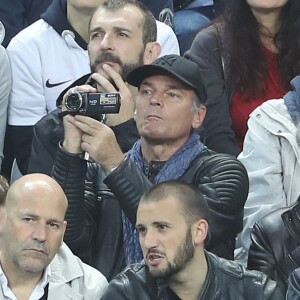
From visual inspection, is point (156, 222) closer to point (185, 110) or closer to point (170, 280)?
point (170, 280)

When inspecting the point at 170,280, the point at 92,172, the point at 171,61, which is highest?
the point at 171,61

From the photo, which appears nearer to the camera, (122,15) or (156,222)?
(156,222)

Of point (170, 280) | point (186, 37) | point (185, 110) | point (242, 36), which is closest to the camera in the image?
point (170, 280)

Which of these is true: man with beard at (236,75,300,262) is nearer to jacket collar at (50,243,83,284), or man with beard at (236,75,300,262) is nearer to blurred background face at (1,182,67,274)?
jacket collar at (50,243,83,284)

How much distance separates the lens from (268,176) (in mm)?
6051

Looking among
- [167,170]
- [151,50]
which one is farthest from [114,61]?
[167,170]

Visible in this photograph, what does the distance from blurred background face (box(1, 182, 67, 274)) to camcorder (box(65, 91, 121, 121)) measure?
0.46 m

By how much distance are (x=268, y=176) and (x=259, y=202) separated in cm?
13

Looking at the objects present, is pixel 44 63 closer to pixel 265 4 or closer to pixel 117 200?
pixel 265 4

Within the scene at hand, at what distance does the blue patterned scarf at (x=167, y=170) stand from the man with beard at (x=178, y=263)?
1.06ft

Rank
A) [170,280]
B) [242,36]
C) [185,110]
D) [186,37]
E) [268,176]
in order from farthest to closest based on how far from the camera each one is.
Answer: [186,37] → [242,36] → [268,176] → [185,110] → [170,280]

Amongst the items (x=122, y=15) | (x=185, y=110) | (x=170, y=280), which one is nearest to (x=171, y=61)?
(x=185, y=110)

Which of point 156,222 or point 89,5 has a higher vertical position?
point 89,5

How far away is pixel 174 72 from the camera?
221 inches
